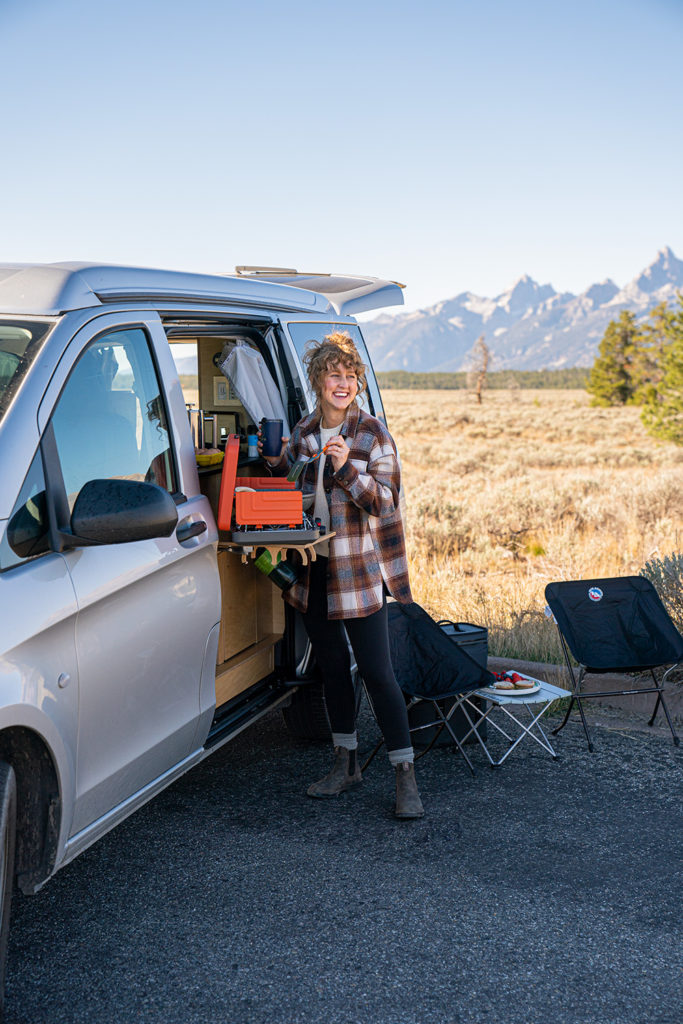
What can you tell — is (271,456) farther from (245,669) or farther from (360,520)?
(245,669)

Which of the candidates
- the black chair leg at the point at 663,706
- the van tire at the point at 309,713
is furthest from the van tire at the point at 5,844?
the black chair leg at the point at 663,706

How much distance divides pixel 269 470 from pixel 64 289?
165 centimetres

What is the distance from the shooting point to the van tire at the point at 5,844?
2502 mm

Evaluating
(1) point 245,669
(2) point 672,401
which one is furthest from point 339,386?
(2) point 672,401

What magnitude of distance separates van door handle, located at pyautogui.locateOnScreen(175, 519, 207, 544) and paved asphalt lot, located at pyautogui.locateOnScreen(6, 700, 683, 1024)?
131 centimetres

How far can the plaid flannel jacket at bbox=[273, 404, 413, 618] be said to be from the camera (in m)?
4.23

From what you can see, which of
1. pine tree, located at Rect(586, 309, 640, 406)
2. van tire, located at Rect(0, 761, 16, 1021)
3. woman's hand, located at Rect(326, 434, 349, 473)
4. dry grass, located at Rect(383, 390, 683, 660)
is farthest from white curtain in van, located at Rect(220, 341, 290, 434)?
pine tree, located at Rect(586, 309, 640, 406)

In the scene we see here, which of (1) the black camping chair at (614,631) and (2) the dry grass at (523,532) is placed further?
(2) the dry grass at (523,532)

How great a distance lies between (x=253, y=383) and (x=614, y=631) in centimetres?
247

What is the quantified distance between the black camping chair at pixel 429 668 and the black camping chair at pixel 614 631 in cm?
72

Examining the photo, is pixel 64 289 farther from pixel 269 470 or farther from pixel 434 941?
pixel 434 941

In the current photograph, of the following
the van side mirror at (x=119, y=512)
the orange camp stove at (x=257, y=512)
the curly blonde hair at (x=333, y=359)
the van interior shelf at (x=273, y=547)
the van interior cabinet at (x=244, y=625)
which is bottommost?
the van interior cabinet at (x=244, y=625)

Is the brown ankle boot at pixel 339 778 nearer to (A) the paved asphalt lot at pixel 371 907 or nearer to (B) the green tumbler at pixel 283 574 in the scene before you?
(A) the paved asphalt lot at pixel 371 907

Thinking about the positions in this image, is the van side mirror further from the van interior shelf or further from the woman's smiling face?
the woman's smiling face
